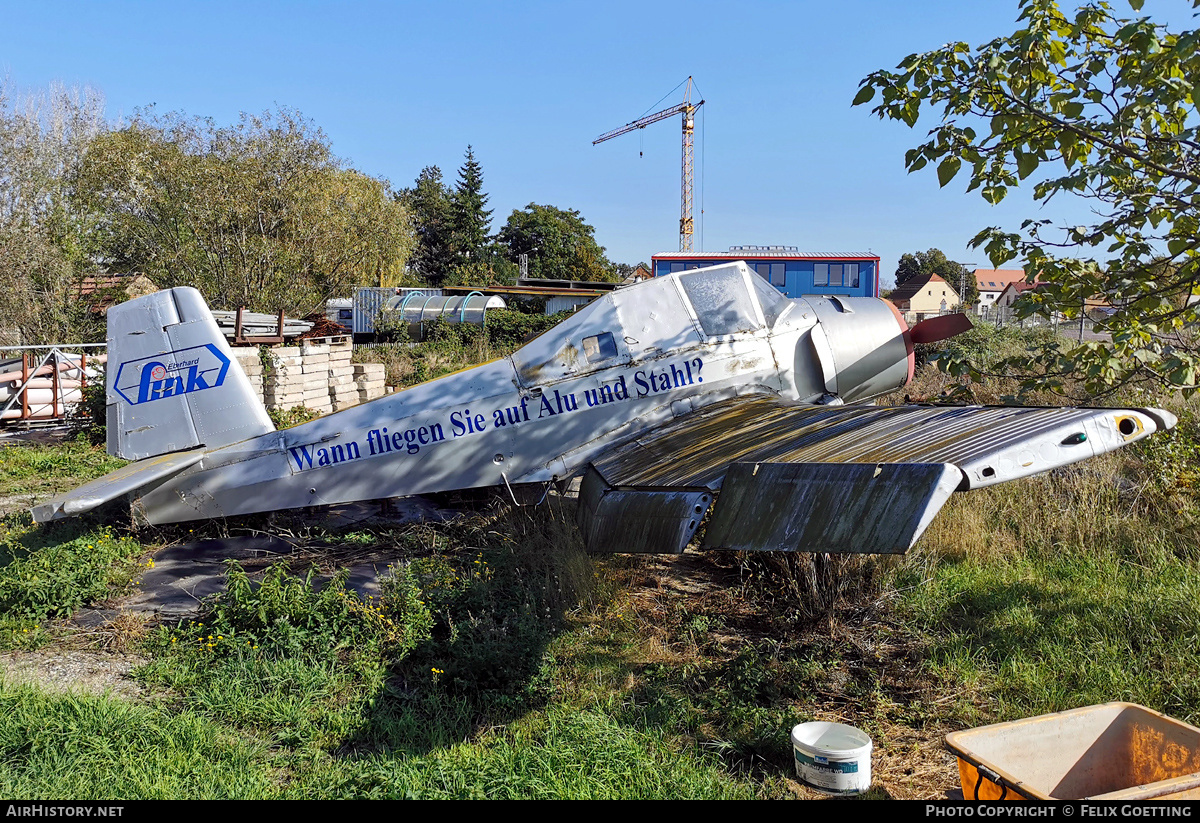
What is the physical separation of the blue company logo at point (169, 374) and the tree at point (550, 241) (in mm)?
56627

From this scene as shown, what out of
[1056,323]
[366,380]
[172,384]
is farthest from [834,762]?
[1056,323]

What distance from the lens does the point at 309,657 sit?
13.4 ft

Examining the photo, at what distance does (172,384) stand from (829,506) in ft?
17.9

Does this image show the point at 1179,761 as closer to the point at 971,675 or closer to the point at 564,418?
the point at 971,675

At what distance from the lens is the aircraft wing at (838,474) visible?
2.80 m

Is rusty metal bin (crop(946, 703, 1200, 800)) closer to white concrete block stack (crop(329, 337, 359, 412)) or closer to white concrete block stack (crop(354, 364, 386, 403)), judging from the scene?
white concrete block stack (crop(329, 337, 359, 412))

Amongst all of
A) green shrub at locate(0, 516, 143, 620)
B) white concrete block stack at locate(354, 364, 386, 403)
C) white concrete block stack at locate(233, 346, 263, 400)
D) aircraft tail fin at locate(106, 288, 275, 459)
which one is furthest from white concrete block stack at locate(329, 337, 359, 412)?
green shrub at locate(0, 516, 143, 620)

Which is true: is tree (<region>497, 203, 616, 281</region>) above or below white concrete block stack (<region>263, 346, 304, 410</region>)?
above

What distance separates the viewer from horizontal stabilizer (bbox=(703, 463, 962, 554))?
8.84 feet

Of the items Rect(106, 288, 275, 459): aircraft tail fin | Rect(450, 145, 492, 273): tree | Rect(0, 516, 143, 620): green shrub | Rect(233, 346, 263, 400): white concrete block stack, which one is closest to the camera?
Rect(0, 516, 143, 620): green shrub

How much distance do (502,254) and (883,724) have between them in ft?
214

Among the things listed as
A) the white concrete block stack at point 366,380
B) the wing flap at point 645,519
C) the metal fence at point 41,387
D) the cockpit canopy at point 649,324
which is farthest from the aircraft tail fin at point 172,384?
the white concrete block stack at point 366,380

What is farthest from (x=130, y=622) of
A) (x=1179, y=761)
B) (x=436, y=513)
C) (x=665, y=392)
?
(x=1179, y=761)

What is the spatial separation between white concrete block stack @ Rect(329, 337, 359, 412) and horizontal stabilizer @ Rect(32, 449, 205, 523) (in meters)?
6.96
